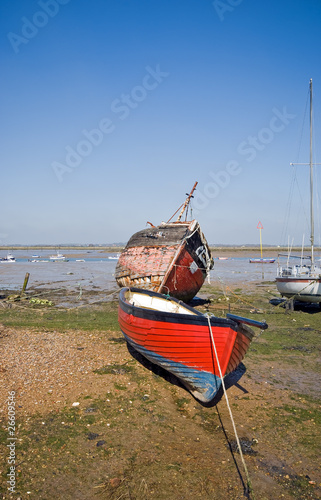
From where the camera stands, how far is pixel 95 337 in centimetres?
1219

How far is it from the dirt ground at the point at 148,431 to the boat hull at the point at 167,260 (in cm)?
748

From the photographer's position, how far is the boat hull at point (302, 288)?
56.4 ft

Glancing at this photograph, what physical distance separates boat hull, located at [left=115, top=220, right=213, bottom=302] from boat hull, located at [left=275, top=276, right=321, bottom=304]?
4.70m

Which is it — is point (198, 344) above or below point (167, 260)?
below

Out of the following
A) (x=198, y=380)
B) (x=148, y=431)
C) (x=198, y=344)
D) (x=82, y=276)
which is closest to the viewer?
(x=148, y=431)

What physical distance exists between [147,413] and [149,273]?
10.7 metres

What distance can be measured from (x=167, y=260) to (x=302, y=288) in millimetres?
7466

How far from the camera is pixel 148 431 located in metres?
6.26

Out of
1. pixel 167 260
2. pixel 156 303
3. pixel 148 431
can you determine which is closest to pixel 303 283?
pixel 167 260

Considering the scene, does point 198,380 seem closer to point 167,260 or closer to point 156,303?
point 156,303

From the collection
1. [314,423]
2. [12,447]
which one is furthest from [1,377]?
[314,423]

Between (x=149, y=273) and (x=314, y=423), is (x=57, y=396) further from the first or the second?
(x=149, y=273)

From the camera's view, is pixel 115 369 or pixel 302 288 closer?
pixel 115 369

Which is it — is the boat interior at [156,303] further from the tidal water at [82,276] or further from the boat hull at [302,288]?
the boat hull at [302,288]
